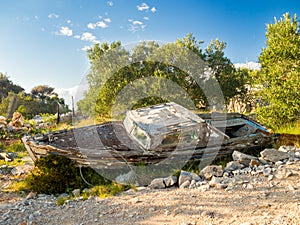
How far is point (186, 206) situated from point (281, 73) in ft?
25.3

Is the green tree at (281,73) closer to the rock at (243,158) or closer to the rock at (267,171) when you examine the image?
the rock at (243,158)

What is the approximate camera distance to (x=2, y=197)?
19.0ft

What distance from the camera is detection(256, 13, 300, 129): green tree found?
9.08 meters

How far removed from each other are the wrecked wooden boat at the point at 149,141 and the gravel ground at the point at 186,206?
1.11 meters

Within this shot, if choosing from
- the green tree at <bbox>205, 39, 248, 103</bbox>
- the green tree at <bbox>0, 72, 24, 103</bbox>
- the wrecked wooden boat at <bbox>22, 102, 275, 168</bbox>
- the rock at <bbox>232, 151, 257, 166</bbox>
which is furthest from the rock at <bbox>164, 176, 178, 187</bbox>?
the green tree at <bbox>0, 72, 24, 103</bbox>

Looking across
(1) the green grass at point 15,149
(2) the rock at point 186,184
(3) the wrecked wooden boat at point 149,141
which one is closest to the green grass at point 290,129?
(3) the wrecked wooden boat at point 149,141

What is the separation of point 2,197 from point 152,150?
142 inches

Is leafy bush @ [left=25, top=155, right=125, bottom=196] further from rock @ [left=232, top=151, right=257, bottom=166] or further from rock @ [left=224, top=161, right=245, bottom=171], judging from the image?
rock @ [left=232, top=151, right=257, bottom=166]

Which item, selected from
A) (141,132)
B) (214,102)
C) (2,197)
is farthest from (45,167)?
(214,102)

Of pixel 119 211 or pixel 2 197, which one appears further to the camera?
pixel 2 197

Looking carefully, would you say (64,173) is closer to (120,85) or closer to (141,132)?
(141,132)

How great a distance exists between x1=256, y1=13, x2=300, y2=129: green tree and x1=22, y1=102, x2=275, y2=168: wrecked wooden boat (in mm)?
2302

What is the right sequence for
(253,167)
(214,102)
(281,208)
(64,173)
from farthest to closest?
(214,102), (64,173), (253,167), (281,208)

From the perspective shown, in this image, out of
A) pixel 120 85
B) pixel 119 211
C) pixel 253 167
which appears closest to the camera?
pixel 119 211
